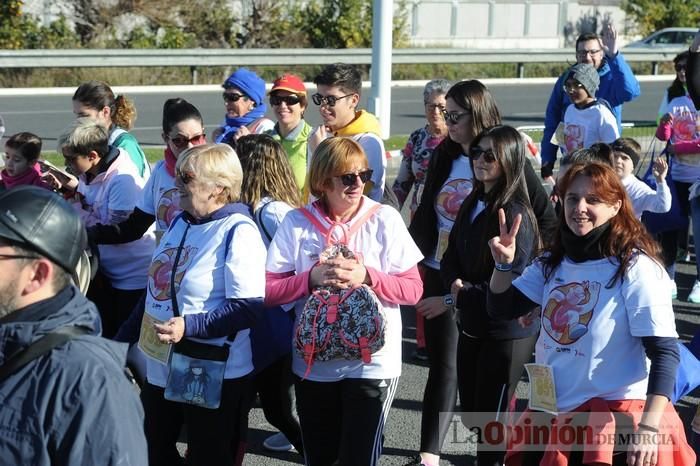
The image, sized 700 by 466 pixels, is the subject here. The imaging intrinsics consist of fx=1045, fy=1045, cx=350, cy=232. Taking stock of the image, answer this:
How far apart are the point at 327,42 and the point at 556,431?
2712 centimetres

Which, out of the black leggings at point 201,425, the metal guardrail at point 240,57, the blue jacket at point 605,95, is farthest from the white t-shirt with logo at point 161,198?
the metal guardrail at point 240,57

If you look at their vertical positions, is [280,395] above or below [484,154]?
below

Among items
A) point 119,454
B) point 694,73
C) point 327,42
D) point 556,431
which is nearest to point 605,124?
point 694,73

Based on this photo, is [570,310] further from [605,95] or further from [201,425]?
[605,95]

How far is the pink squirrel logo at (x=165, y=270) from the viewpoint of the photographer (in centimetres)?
433

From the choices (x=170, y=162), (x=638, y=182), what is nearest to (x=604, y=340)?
(x=170, y=162)

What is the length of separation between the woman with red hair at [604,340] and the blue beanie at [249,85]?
3135mm

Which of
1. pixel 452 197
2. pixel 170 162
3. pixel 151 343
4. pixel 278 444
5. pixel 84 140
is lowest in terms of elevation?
pixel 278 444

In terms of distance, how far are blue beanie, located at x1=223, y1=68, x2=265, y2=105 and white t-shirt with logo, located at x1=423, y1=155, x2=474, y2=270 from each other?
69.4 inches

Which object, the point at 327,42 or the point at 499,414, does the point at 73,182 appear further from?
Result: the point at 327,42

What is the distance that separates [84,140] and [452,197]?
6.76 ft

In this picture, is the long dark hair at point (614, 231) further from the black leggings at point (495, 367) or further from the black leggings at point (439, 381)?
the black leggings at point (439, 381)

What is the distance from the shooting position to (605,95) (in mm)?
8844

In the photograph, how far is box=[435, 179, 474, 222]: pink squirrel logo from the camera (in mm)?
5504
